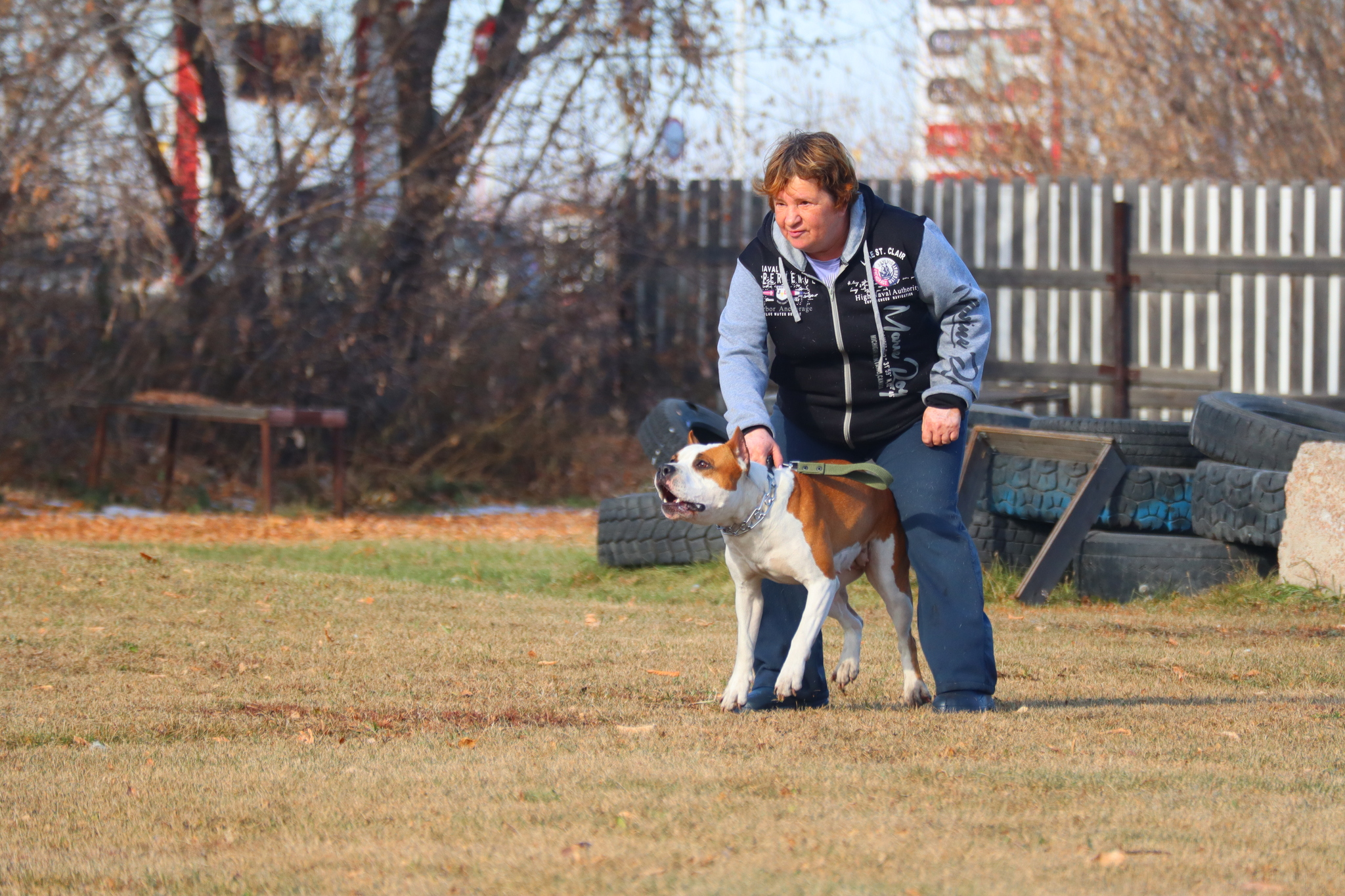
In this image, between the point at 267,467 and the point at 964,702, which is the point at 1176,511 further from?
the point at 267,467

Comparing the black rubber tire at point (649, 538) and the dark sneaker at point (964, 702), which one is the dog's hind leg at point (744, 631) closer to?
the dark sneaker at point (964, 702)

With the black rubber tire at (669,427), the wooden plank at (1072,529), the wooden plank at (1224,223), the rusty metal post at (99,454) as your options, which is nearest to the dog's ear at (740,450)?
the wooden plank at (1072,529)

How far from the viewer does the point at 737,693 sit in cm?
503

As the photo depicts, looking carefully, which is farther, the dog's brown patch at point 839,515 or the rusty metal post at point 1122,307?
the rusty metal post at point 1122,307

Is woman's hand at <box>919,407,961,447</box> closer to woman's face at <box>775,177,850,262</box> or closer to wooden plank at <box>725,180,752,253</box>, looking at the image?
woman's face at <box>775,177,850,262</box>

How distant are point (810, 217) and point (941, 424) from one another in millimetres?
751

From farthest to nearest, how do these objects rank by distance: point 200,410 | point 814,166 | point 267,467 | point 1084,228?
point 1084,228 → point 200,410 → point 267,467 → point 814,166

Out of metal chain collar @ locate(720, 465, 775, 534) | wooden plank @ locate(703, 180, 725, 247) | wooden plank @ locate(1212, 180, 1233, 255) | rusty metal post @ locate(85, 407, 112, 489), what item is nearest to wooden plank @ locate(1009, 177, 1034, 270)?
wooden plank @ locate(1212, 180, 1233, 255)

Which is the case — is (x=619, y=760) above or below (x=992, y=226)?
below

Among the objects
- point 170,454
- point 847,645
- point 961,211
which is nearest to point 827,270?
point 847,645

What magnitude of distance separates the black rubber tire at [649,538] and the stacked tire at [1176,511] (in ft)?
5.66

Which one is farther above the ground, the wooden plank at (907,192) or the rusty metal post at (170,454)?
the wooden plank at (907,192)

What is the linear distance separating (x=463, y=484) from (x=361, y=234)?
110 inches

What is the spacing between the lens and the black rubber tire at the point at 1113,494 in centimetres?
907
